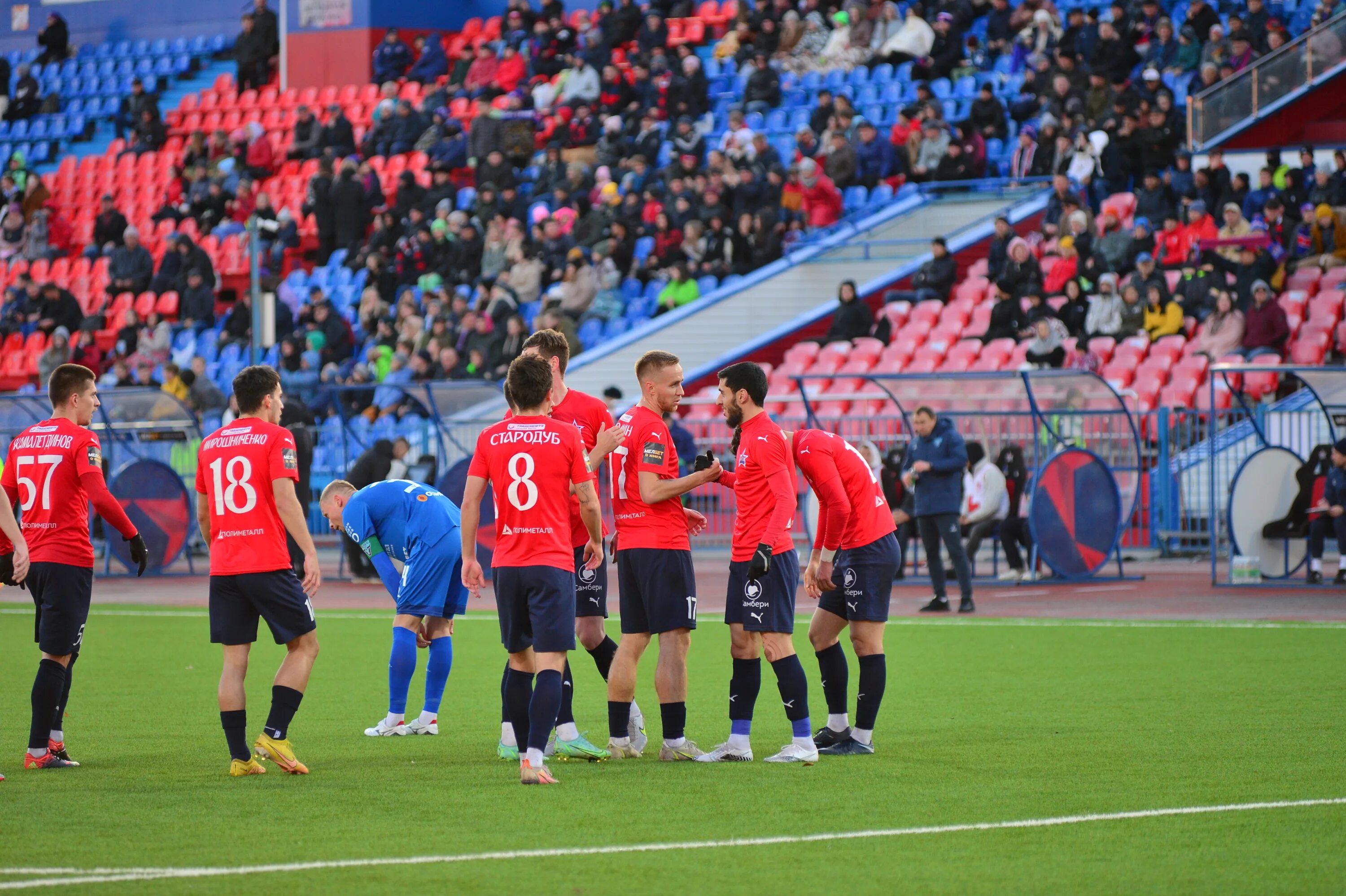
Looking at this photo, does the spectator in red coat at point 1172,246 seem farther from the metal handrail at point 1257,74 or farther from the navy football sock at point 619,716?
the navy football sock at point 619,716

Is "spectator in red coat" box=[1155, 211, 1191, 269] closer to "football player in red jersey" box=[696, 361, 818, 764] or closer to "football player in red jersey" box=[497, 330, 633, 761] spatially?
"football player in red jersey" box=[497, 330, 633, 761]

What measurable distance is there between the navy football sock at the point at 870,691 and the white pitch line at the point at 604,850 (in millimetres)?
1799

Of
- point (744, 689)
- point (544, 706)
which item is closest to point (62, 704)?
point (544, 706)

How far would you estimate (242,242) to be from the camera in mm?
33562

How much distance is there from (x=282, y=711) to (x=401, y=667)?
1.48 meters

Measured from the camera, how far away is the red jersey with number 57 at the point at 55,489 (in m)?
8.60

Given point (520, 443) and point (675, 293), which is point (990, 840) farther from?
point (675, 293)

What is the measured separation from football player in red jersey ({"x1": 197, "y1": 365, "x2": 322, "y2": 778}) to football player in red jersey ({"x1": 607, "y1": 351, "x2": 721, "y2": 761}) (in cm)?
146

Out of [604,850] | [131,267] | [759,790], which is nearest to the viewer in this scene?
[604,850]

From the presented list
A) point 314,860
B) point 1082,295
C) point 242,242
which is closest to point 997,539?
point 1082,295

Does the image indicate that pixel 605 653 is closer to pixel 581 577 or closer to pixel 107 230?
pixel 581 577

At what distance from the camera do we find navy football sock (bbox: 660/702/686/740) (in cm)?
841

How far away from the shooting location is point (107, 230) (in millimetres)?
34844

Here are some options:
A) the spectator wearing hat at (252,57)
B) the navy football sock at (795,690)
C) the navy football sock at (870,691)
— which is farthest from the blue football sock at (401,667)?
the spectator wearing hat at (252,57)
